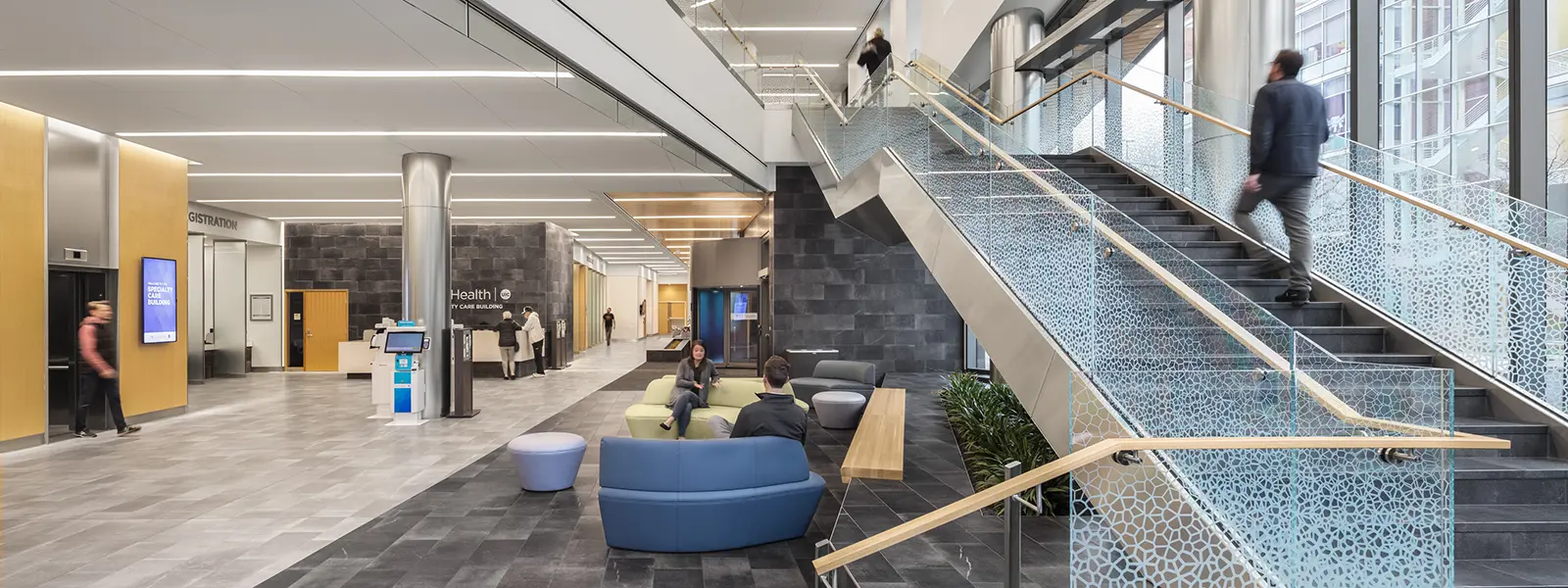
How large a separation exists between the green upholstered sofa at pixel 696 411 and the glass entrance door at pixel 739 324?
10.6 meters

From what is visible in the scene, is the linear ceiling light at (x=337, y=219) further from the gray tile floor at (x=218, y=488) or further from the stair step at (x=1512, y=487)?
Result: the stair step at (x=1512, y=487)

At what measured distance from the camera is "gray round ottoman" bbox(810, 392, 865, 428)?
890 centimetres

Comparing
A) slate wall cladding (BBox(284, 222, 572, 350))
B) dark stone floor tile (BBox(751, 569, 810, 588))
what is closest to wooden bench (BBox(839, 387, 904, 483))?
dark stone floor tile (BBox(751, 569, 810, 588))

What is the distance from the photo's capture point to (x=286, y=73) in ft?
21.7

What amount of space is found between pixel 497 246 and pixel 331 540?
1401cm

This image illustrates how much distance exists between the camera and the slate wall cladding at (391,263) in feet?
59.0

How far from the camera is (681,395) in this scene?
7.31 meters

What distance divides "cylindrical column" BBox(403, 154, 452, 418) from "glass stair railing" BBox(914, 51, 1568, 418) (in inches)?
299

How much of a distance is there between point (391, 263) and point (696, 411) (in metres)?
13.5

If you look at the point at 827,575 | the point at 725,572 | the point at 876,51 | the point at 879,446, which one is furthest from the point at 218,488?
the point at 876,51

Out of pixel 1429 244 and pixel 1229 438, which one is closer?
pixel 1229 438

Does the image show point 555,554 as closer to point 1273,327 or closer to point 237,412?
point 1273,327

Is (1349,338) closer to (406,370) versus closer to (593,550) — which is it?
(593,550)

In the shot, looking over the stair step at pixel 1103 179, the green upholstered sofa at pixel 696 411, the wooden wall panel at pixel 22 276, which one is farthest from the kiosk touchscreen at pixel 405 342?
Result: the stair step at pixel 1103 179
